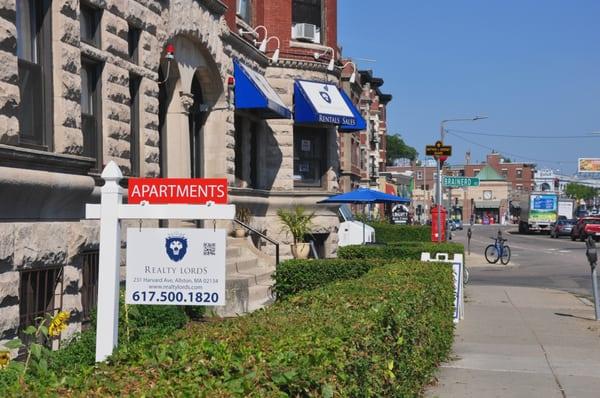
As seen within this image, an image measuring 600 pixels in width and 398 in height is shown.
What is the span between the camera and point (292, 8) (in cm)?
2259

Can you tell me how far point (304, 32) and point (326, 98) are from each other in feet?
6.99

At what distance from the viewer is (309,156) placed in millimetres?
22828

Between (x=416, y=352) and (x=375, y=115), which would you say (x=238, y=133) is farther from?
(x=375, y=115)

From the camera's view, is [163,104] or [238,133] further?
[238,133]

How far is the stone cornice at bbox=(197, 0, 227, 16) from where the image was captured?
15941 mm

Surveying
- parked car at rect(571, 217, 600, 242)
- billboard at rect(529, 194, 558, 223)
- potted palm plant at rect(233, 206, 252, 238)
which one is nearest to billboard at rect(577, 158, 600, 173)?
billboard at rect(529, 194, 558, 223)

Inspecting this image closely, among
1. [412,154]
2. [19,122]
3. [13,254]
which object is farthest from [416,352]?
[412,154]

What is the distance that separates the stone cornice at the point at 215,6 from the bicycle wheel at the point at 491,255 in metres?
18.6

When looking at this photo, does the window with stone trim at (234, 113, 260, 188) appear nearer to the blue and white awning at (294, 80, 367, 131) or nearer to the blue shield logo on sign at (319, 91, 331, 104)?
the blue and white awning at (294, 80, 367, 131)

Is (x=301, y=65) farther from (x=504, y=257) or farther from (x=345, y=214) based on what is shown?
(x=504, y=257)

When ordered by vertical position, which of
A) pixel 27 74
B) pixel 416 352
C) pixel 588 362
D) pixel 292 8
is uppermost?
pixel 292 8

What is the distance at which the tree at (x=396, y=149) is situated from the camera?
159250mm

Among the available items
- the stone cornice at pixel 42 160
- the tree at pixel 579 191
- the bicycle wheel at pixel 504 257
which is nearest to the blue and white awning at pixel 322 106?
the bicycle wheel at pixel 504 257

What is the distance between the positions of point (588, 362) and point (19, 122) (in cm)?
772
